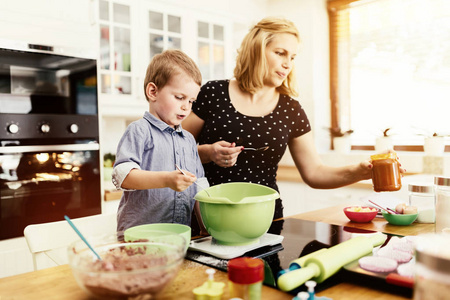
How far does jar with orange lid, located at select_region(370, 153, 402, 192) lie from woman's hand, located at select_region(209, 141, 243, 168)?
0.41 metres

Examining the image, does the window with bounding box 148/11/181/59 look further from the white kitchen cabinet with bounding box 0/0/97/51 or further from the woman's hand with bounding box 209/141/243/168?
the woman's hand with bounding box 209/141/243/168

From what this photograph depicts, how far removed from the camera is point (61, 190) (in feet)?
7.09

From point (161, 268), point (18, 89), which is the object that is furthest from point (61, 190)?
point (161, 268)

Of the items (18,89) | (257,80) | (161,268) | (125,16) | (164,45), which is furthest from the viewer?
(164,45)

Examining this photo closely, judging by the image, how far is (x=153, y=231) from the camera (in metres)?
0.83

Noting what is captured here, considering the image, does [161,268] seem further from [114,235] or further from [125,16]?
[125,16]

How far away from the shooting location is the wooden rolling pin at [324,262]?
2.02 feet

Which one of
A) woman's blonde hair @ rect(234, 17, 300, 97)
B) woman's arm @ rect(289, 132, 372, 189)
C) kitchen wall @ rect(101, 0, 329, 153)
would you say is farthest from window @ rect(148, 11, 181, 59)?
woman's arm @ rect(289, 132, 372, 189)

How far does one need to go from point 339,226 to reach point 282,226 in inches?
6.6

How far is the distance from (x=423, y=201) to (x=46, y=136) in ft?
6.08

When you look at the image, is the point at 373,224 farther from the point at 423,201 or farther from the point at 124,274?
the point at 124,274

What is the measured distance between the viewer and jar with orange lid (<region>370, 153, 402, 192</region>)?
3.59 feet

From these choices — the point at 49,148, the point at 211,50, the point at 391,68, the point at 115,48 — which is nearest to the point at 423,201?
the point at 49,148

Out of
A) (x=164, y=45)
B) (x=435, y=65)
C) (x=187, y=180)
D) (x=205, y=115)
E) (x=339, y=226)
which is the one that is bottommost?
(x=339, y=226)
